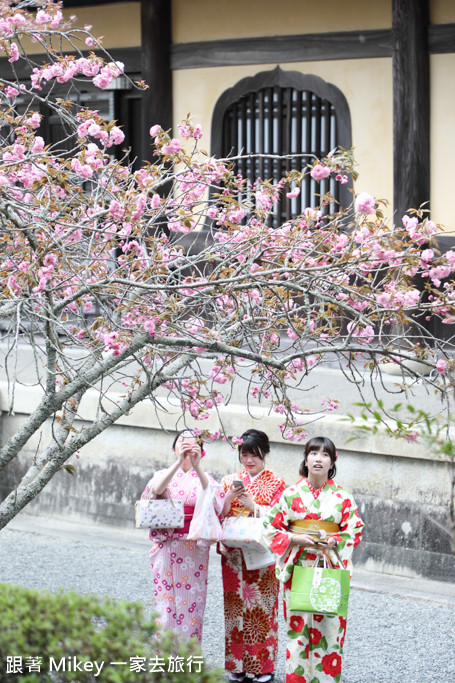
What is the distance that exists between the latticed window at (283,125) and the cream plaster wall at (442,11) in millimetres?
1076

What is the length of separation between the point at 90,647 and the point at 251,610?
264cm

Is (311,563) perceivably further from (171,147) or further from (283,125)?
(283,125)

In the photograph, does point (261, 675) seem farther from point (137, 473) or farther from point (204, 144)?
point (204, 144)

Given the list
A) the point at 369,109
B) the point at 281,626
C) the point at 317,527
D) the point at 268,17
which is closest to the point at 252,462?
the point at 317,527

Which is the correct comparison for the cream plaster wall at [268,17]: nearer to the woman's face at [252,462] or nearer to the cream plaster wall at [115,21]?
the cream plaster wall at [115,21]

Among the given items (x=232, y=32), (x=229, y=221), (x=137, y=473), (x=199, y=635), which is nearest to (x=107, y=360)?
(x=229, y=221)

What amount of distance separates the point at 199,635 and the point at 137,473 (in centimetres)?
354

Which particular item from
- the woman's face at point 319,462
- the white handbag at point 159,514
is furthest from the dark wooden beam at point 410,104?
the white handbag at point 159,514

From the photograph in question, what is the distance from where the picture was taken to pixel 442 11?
862 centimetres

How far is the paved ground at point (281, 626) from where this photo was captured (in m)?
6.41

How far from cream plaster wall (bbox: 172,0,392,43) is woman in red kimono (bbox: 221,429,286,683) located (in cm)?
452

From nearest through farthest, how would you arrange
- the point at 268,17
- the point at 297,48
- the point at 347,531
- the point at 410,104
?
the point at 347,531 < the point at 410,104 < the point at 297,48 < the point at 268,17

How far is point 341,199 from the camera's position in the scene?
952 cm

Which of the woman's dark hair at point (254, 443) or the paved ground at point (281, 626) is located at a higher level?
the woman's dark hair at point (254, 443)
